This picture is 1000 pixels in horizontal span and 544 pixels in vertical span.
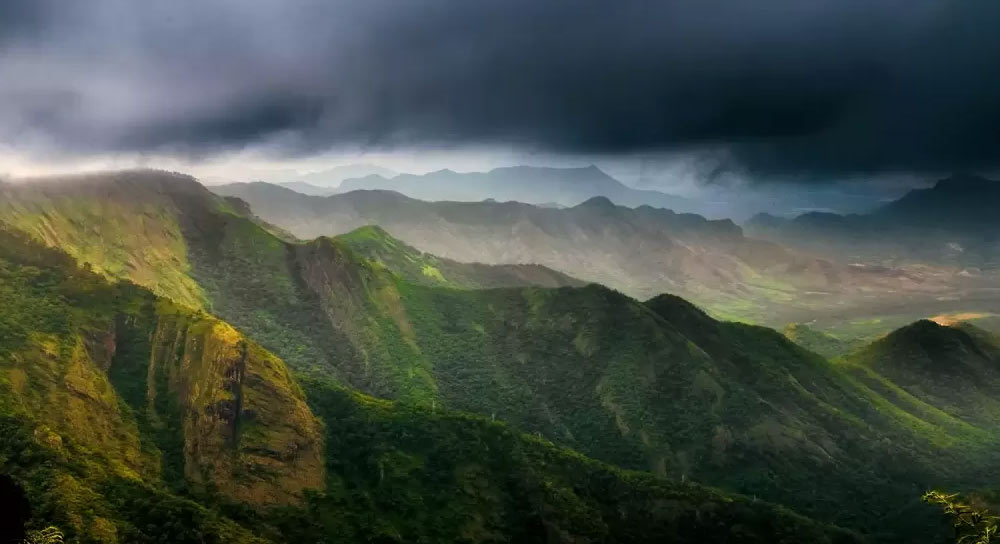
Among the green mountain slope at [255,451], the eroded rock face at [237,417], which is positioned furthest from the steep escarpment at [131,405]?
the green mountain slope at [255,451]

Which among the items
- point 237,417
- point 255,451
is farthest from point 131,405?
point 255,451

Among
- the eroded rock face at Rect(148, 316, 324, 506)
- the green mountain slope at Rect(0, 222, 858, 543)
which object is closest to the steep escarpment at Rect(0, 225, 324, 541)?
the eroded rock face at Rect(148, 316, 324, 506)

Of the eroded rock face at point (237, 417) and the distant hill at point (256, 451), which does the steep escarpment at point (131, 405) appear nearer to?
the eroded rock face at point (237, 417)

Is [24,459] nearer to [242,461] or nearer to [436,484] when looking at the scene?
[242,461]

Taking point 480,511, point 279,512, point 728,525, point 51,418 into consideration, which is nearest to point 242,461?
point 279,512

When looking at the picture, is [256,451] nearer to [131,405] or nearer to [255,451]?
[255,451]

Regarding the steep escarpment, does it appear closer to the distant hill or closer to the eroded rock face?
the eroded rock face
